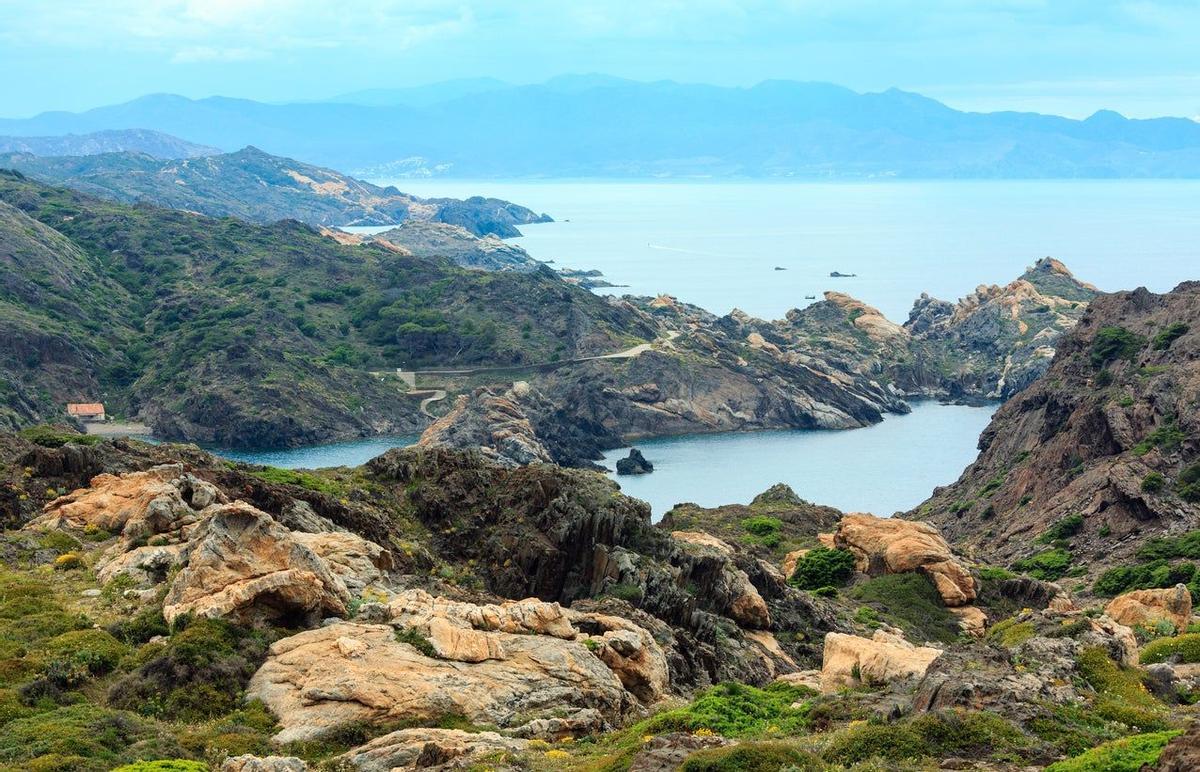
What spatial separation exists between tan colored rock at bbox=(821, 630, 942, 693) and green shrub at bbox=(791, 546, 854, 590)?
19371 mm

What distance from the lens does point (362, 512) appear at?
43.0 m

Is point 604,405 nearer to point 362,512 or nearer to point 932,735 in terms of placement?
point 362,512

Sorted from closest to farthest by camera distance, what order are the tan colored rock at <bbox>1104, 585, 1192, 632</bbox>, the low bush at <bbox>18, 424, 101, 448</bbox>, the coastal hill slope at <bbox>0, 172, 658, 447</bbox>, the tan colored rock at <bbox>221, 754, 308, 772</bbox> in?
1. the tan colored rock at <bbox>221, 754, 308, 772</bbox>
2. the tan colored rock at <bbox>1104, 585, 1192, 632</bbox>
3. the low bush at <bbox>18, 424, 101, 448</bbox>
4. the coastal hill slope at <bbox>0, 172, 658, 447</bbox>

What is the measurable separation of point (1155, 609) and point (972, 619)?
8.51 metres

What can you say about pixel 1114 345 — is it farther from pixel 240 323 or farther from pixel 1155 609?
pixel 240 323

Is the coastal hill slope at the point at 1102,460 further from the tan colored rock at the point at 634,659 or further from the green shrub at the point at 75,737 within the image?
the green shrub at the point at 75,737

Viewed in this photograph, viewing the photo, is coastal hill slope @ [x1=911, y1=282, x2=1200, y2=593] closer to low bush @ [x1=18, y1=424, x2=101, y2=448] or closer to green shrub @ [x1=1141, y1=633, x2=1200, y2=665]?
green shrub @ [x1=1141, y1=633, x2=1200, y2=665]

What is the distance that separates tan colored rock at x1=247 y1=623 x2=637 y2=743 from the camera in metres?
25.4

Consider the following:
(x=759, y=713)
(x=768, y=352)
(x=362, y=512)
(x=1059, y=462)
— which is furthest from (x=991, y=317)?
(x=759, y=713)

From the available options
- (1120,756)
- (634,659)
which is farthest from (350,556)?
(1120,756)

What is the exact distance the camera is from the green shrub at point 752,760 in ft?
66.0

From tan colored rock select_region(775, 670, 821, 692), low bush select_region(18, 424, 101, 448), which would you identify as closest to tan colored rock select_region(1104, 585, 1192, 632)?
tan colored rock select_region(775, 670, 821, 692)

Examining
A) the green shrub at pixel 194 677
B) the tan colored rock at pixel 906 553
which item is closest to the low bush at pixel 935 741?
the green shrub at pixel 194 677

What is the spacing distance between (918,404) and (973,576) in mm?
101653
